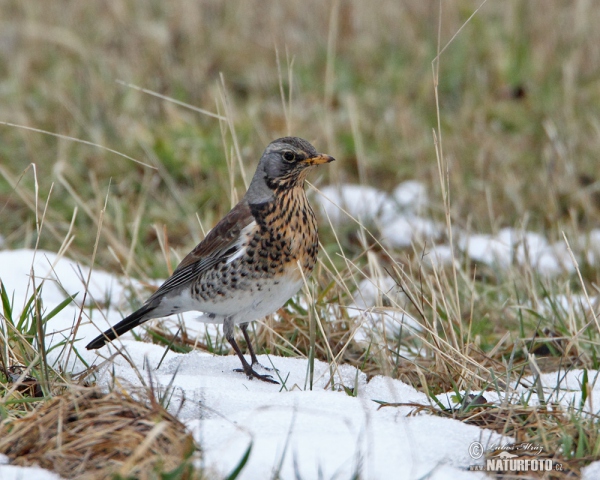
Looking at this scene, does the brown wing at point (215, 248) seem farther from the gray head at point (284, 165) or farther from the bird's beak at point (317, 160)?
the bird's beak at point (317, 160)

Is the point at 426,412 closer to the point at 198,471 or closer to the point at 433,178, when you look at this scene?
the point at 198,471

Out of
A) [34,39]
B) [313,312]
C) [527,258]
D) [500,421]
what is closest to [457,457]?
[500,421]

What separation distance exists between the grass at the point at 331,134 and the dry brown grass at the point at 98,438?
30.8 inches

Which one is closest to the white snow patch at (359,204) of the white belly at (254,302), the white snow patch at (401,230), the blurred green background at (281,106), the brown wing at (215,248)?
the white snow patch at (401,230)

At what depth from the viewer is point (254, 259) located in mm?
3945

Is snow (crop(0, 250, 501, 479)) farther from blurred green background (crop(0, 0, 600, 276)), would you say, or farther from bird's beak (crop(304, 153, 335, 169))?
blurred green background (crop(0, 0, 600, 276))

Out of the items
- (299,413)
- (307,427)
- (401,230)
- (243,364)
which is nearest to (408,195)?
(401,230)

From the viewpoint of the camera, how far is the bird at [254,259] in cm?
391

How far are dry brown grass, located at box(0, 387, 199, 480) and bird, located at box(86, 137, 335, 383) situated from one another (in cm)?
98

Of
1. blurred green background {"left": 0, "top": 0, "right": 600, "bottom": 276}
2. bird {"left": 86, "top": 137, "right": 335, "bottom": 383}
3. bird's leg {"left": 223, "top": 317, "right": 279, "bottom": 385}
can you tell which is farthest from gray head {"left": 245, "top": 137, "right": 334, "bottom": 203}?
blurred green background {"left": 0, "top": 0, "right": 600, "bottom": 276}

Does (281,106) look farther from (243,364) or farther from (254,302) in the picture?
(243,364)

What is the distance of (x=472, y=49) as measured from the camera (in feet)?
27.5

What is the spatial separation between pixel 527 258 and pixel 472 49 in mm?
4137

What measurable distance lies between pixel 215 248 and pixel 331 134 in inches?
108
